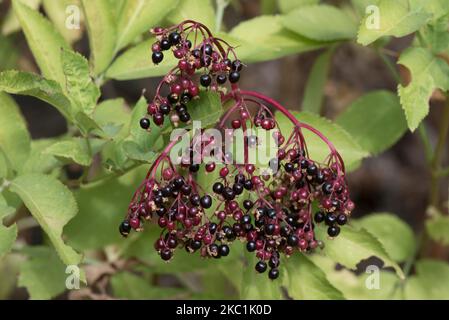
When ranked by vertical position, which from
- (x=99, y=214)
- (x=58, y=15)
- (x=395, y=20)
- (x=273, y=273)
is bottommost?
(x=273, y=273)

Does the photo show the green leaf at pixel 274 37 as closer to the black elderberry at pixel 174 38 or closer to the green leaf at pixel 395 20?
the green leaf at pixel 395 20

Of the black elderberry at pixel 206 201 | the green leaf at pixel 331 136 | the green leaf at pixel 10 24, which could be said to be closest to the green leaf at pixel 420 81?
the green leaf at pixel 331 136

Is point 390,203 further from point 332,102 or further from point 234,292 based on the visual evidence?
point 234,292

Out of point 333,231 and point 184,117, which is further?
point 333,231

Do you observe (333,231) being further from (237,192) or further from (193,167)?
(193,167)

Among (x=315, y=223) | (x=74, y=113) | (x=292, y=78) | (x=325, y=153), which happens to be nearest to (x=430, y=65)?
(x=325, y=153)

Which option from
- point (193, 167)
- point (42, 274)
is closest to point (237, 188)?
point (193, 167)
